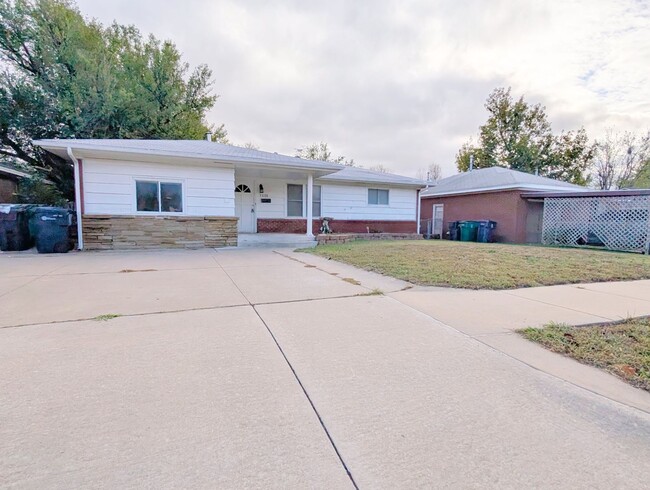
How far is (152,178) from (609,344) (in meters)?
11.7

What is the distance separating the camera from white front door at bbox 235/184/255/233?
1352cm

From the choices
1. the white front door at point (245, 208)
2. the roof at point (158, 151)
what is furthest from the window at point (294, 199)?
the roof at point (158, 151)

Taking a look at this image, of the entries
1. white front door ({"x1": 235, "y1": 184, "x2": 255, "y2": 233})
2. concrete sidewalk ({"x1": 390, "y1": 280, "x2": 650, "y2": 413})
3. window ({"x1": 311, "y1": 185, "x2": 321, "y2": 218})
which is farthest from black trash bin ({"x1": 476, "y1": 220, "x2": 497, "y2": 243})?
white front door ({"x1": 235, "y1": 184, "x2": 255, "y2": 233})

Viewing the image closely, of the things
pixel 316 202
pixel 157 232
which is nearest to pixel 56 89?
pixel 157 232

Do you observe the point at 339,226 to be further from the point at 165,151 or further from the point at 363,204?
the point at 165,151

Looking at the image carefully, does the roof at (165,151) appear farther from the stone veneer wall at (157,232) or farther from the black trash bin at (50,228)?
the stone veneer wall at (157,232)

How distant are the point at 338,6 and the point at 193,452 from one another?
40.7 ft

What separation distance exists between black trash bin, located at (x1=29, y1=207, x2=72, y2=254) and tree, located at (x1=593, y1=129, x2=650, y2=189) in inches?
1613

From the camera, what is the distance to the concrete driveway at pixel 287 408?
152 centimetres

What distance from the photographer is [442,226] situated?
20344 mm

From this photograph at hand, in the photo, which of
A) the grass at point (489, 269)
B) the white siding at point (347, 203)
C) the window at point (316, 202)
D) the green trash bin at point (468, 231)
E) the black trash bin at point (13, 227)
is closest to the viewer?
the grass at point (489, 269)

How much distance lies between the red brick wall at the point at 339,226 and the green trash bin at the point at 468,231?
2736 mm

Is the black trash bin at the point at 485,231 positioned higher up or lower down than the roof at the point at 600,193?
lower down

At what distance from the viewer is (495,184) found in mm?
16891
